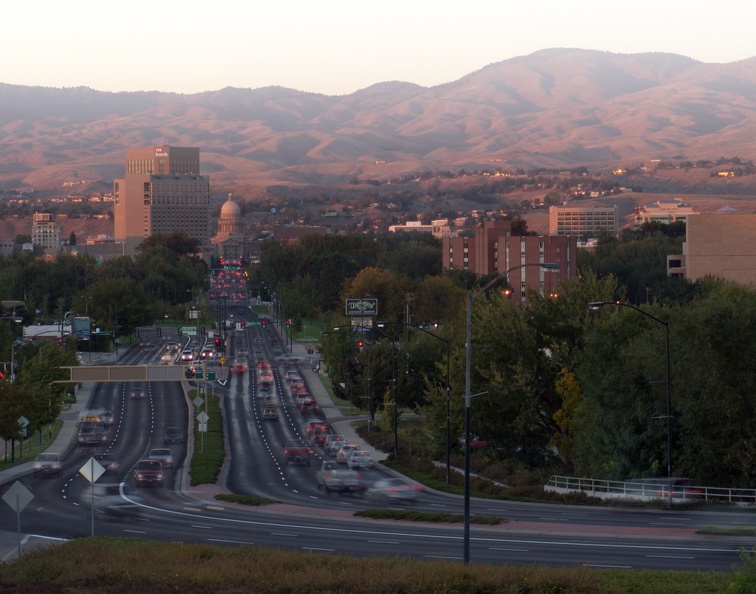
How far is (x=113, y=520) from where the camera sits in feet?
127

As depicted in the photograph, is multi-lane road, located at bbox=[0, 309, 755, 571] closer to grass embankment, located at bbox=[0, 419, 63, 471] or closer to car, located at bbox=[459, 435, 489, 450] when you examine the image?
grass embankment, located at bbox=[0, 419, 63, 471]

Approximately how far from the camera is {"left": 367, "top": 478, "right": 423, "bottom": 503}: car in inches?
1775

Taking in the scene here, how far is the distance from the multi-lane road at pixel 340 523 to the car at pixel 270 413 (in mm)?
13839

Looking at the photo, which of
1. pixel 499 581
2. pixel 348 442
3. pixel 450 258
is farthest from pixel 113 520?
pixel 450 258

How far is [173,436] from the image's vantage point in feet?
226

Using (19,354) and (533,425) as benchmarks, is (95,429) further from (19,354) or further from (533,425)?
(533,425)

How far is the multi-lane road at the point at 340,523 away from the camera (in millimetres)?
29795

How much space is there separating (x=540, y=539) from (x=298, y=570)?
11.8 metres

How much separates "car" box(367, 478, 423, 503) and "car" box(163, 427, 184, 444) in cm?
2234

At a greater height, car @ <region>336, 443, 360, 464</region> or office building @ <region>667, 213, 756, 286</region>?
office building @ <region>667, 213, 756, 286</region>

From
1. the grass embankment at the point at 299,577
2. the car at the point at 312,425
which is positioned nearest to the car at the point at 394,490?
the grass embankment at the point at 299,577

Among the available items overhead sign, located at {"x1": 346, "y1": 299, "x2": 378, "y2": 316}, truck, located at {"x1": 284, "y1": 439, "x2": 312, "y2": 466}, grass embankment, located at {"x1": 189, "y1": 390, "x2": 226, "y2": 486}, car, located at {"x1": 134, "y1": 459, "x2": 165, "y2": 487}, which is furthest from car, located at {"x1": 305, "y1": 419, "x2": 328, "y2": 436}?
overhead sign, located at {"x1": 346, "y1": 299, "x2": 378, "y2": 316}

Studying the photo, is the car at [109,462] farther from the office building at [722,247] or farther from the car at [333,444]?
the office building at [722,247]

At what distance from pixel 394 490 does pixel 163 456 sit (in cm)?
1663
